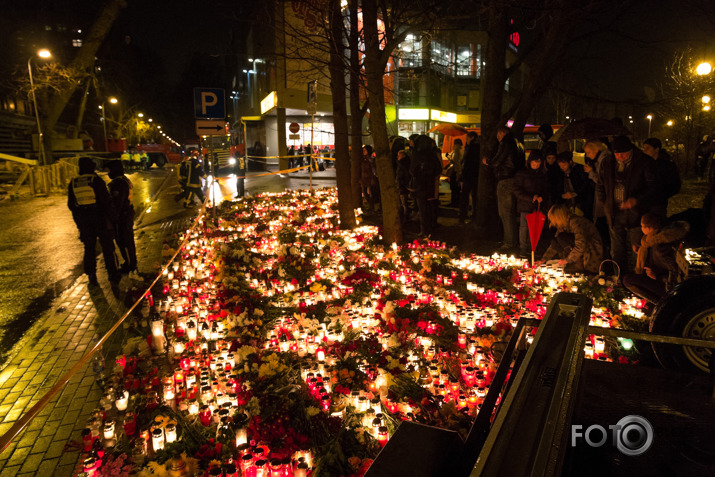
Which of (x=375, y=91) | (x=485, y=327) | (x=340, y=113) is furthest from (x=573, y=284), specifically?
(x=340, y=113)

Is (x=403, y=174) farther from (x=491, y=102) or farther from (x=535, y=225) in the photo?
(x=535, y=225)

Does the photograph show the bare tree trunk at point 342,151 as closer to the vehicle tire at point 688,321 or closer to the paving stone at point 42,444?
the vehicle tire at point 688,321

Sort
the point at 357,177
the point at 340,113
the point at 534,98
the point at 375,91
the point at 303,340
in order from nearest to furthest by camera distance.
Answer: the point at 303,340 < the point at 375,91 < the point at 534,98 < the point at 340,113 < the point at 357,177

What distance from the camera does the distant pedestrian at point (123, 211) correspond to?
838 cm

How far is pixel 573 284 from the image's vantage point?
22.1 ft

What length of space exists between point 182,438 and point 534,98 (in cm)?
896

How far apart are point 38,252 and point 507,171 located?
1019 cm

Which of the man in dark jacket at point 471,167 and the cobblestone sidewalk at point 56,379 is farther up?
the man in dark jacket at point 471,167

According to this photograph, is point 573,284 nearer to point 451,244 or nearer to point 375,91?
point 451,244

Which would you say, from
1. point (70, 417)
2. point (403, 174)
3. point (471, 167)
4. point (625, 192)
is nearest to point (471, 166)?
point (471, 167)

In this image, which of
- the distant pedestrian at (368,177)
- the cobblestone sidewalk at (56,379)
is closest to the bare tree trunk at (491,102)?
the distant pedestrian at (368,177)

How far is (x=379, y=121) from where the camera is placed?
8.94m

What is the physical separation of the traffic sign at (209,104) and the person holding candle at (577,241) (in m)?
8.22

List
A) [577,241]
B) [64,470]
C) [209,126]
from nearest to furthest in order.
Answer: [64,470] < [577,241] < [209,126]
